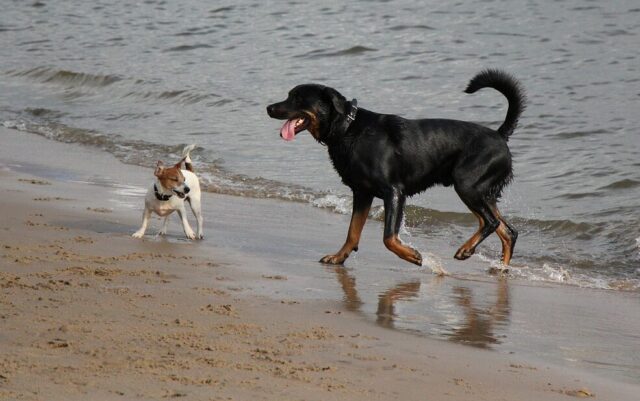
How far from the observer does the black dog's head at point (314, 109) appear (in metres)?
7.41

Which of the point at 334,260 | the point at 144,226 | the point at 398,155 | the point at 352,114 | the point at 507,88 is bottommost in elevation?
the point at 334,260

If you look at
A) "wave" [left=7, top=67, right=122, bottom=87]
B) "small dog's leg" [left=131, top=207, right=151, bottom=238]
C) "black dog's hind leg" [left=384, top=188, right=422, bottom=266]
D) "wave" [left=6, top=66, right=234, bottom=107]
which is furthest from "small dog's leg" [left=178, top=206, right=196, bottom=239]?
"wave" [left=7, top=67, right=122, bottom=87]

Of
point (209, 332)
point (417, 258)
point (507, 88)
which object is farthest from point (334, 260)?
point (209, 332)

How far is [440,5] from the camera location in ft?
77.6

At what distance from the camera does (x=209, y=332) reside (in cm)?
491

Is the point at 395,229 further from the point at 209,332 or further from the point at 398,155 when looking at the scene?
the point at 209,332

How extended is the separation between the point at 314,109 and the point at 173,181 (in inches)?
48.5

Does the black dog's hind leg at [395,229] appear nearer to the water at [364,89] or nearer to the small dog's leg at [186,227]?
the water at [364,89]

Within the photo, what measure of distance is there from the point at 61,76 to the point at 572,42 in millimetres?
9310

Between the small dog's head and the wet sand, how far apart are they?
0.36 metres

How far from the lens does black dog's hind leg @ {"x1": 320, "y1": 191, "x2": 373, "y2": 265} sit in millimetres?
7434

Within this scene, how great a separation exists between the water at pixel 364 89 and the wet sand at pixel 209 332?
2256 mm

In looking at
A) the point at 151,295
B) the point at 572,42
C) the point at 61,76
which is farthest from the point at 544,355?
the point at 61,76

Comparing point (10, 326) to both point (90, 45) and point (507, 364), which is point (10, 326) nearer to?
point (507, 364)
